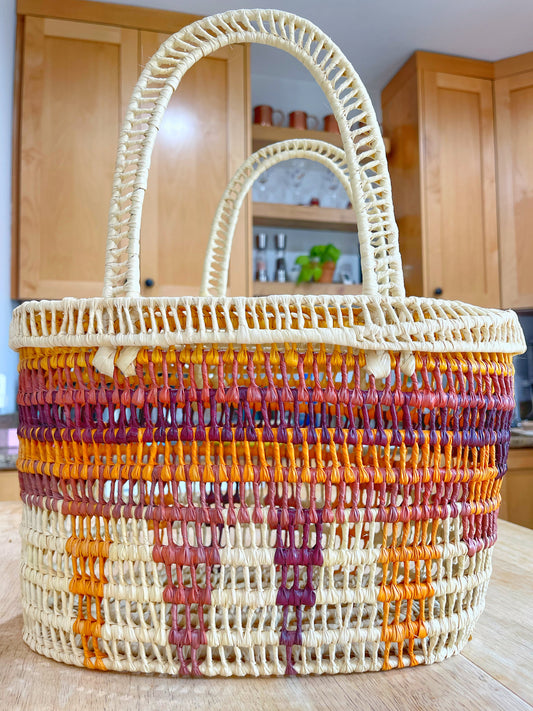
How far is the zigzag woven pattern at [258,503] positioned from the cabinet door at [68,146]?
4.89ft

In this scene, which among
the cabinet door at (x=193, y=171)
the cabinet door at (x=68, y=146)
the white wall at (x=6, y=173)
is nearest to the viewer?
the white wall at (x=6, y=173)

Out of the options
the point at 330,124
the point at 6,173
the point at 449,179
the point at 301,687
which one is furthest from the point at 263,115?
the point at 301,687

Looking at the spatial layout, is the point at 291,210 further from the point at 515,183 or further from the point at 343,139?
the point at 343,139

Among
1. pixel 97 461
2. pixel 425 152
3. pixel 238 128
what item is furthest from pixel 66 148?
pixel 97 461

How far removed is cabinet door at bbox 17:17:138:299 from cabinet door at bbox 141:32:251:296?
0.14 m

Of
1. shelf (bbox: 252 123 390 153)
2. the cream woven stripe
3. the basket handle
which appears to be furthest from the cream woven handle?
shelf (bbox: 252 123 390 153)

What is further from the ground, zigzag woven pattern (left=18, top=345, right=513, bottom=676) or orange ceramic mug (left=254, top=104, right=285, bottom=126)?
orange ceramic mug (left=254, top=104, right=285, bottom=126)

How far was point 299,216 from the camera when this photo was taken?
219 centimetres

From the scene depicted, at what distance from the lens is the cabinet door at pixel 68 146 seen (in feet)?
5.90

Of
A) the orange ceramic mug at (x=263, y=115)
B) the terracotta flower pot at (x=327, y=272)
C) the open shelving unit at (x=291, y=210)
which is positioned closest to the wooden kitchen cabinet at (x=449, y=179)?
the open shelving unit at (x=291, y=210)

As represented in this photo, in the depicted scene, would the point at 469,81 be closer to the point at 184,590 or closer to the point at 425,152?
the point at 425,152

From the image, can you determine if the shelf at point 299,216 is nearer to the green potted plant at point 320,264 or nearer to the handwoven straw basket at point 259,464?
the green potted plant at point 320,264

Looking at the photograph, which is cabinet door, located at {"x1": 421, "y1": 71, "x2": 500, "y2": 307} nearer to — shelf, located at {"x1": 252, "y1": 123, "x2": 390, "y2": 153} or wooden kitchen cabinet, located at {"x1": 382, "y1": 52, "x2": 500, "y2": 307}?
wooden kitchen cabinet, located at {"x1": 382, "y1": 52, "x2": 500, "y2": 307}

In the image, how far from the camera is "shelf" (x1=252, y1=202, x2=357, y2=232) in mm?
2156
